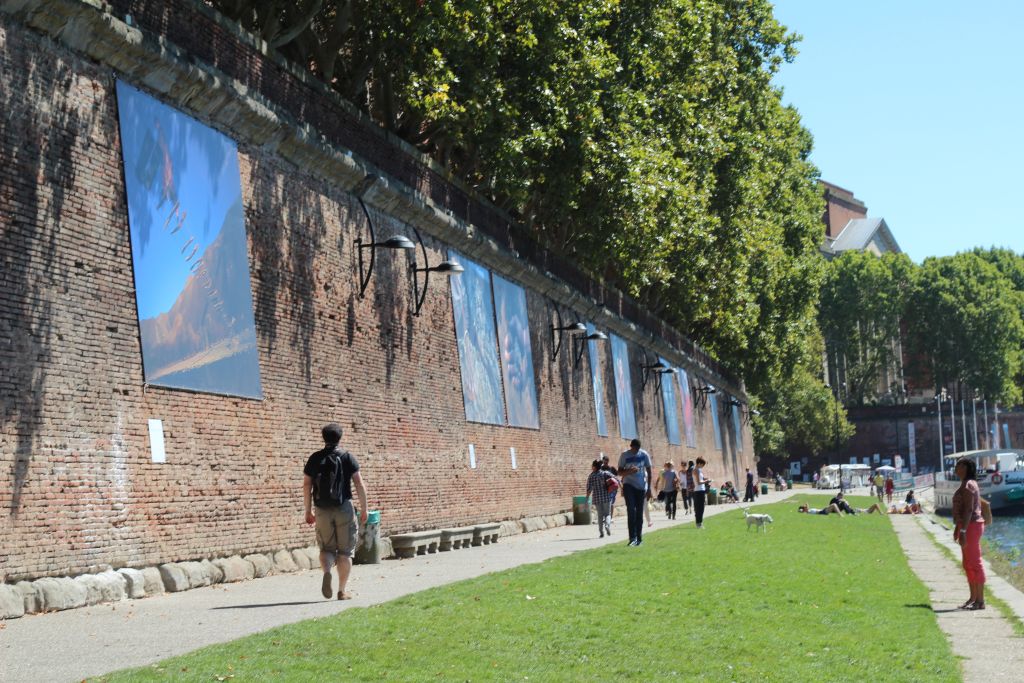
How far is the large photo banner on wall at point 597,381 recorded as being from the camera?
3981 cm

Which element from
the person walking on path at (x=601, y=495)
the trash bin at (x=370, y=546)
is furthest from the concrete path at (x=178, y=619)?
the person walking on path at (x=601, y=495)

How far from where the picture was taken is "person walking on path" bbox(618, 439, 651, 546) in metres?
22.9

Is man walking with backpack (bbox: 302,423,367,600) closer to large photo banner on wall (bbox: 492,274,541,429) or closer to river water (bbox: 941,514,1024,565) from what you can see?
large photo banner on wall (bbox: 492,274,541,429)

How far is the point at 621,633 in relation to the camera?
11.5m

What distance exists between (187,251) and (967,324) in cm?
10920

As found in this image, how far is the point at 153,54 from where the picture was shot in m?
16.7

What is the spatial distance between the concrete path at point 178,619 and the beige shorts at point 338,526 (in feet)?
1.86

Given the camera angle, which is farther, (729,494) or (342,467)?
(729,494)

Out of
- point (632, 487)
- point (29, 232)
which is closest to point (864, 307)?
point (632, 487)

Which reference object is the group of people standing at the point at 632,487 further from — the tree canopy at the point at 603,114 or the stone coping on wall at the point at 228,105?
the tree canopy at the point at 603,114

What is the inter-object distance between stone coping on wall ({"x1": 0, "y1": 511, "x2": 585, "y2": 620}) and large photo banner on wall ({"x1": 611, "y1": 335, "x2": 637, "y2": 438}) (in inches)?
963

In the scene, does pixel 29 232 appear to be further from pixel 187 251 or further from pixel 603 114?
pixel 603 114

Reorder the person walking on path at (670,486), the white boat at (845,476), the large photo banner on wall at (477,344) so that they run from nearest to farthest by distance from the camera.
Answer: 1. the large photo banner on wall at (477,344)
2. the person walking on path at (670,486)
3. the white boat at (845,476)

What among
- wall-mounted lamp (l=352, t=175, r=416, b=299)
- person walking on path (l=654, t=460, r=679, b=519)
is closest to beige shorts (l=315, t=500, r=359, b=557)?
wall-mounted lamp (l=352, t=175, r=416, b=299)
